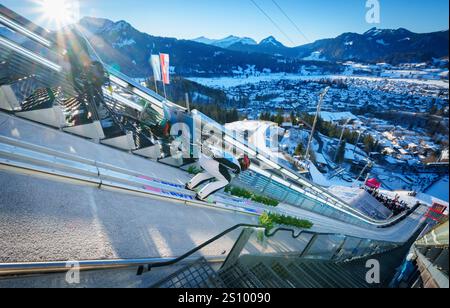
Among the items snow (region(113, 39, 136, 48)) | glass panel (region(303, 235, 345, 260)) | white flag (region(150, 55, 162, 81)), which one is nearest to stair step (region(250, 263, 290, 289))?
glass panel (region(303, 235, 345, 260))

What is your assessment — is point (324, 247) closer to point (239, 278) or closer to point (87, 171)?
point (239, 278)

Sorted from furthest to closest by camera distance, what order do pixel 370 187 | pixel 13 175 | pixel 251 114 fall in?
pixel 251 114 → pixel 370 187 → pixel 13 175

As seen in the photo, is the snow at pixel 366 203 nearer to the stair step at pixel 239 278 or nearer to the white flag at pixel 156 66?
the white flag at pixel 156 66

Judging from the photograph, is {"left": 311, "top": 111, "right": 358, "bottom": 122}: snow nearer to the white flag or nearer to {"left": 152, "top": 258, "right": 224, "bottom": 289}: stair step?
the white flag

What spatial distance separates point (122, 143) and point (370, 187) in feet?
123

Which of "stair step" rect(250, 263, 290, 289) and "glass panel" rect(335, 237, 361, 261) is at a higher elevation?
"stair step" rect(250, 263, 290, 289)

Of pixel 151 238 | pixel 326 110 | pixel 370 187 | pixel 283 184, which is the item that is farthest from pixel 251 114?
pixel 151 238

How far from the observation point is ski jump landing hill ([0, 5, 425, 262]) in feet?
9.89

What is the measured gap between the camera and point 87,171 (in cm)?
422

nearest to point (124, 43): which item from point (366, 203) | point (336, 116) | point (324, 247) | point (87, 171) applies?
point (336, 116)

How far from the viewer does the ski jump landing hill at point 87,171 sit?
9.89ft

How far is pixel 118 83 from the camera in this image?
6148 mm

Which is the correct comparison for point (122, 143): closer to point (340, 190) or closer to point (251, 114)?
point (340, 190)

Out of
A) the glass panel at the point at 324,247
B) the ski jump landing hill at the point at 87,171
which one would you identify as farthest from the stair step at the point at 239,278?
the glass panel at the point at 324,247
